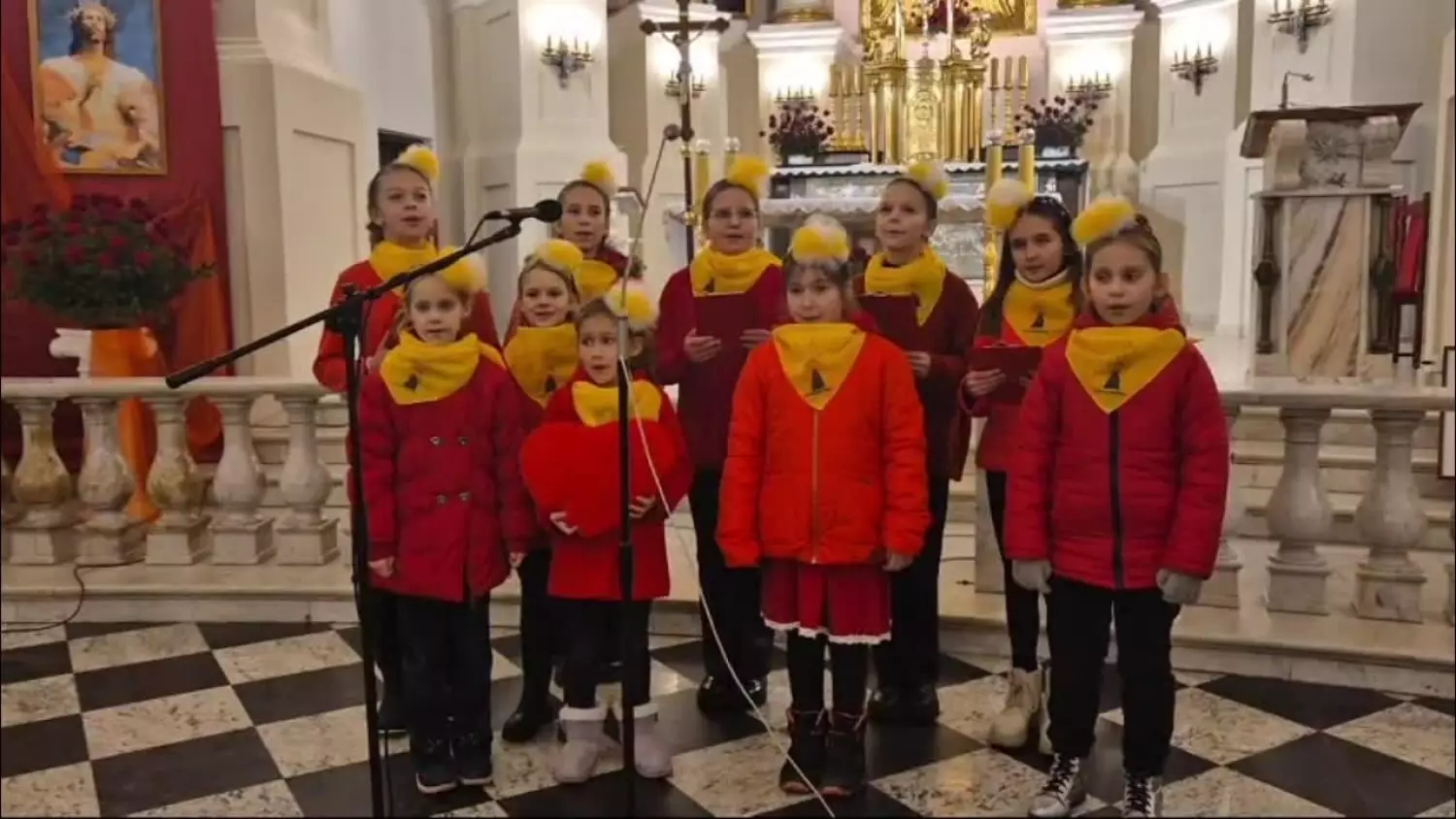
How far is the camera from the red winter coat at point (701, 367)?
2.80 m

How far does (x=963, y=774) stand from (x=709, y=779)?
544mm

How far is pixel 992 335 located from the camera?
8.77 ft

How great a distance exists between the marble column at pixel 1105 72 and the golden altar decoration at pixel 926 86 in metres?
0.32

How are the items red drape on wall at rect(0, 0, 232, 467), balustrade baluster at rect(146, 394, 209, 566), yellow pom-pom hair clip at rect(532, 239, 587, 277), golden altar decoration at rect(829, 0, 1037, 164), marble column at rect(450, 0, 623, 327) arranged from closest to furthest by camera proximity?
1. yellow pom-pom hair clip at rect(532, 239, 587, 277)
2. balustrade baluster at rect(146, 394, 209, 566)
3. red drape on wall at rect(0, 0, 232, 467)
4. marble column at rect(450, 0, 623, 327)
5. golden altar decoration at rect(829, 0, 1037, 164)

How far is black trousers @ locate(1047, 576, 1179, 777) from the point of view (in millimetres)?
2297

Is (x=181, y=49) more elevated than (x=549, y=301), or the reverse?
(x=181, y=49)

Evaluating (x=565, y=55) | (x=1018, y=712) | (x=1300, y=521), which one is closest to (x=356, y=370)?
(x=1018, y=712)

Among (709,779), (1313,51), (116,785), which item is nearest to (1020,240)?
(709,779)

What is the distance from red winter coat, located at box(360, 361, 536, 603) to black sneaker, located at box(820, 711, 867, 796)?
79 cm

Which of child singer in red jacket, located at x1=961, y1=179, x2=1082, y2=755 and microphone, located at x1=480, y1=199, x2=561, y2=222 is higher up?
microphone, located at x1=480, y1=199, x2=561, y2=222

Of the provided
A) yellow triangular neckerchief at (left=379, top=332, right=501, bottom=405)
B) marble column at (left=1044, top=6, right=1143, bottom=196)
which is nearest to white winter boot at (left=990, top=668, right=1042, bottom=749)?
yellow triangular neckerchief at (left=379, top=332, right=501, bottom=405)

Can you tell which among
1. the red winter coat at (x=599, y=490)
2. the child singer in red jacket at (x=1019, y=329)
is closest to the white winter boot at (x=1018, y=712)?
the child singer in red jacket at (x=1019, y=329)

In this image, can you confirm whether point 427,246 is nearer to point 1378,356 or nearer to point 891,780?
point 891,780

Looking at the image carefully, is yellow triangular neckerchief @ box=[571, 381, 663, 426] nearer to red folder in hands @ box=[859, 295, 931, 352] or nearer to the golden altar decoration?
red folder in hands @ box=[859, 295, 931, 352]
